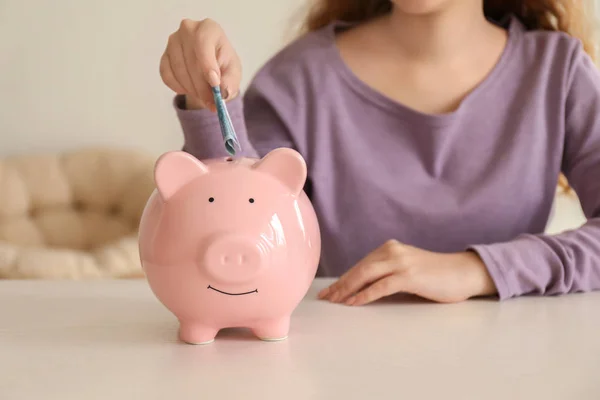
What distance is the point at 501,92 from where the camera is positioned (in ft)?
2.65

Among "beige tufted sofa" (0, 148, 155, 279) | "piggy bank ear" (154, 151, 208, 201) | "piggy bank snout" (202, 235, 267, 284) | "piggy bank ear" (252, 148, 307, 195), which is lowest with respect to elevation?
"beige tufted sofa" (0, 148, 155, 279)

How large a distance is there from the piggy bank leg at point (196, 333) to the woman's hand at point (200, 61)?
0.19 metres

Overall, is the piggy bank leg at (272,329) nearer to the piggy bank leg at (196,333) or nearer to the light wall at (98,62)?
the piggy bank leg at (196,333)

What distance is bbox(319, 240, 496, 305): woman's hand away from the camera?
56cm

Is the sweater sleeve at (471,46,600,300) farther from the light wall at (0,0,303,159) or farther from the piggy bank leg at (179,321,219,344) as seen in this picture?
the light wall at (0,0,303,159)

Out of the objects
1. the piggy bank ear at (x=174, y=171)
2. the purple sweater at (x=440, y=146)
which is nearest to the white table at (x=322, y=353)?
the piggy bank ear at (x=174, y=171)

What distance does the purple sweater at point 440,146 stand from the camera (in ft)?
2.56

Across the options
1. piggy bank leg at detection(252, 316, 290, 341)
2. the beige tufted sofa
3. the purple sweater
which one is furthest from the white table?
the beige tufted sofa

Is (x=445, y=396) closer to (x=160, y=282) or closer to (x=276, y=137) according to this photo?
(x=160, y=282)

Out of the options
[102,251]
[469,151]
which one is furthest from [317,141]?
[102,251]

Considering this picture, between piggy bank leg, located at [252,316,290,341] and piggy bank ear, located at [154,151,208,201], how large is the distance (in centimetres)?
11

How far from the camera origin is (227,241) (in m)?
0.40

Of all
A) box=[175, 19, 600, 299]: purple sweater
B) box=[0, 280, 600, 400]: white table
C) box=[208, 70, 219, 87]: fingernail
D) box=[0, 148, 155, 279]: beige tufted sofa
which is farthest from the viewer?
box=[0, 148, 155, 279]: beige tufted sofa

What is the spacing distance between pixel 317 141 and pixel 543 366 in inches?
18.0
